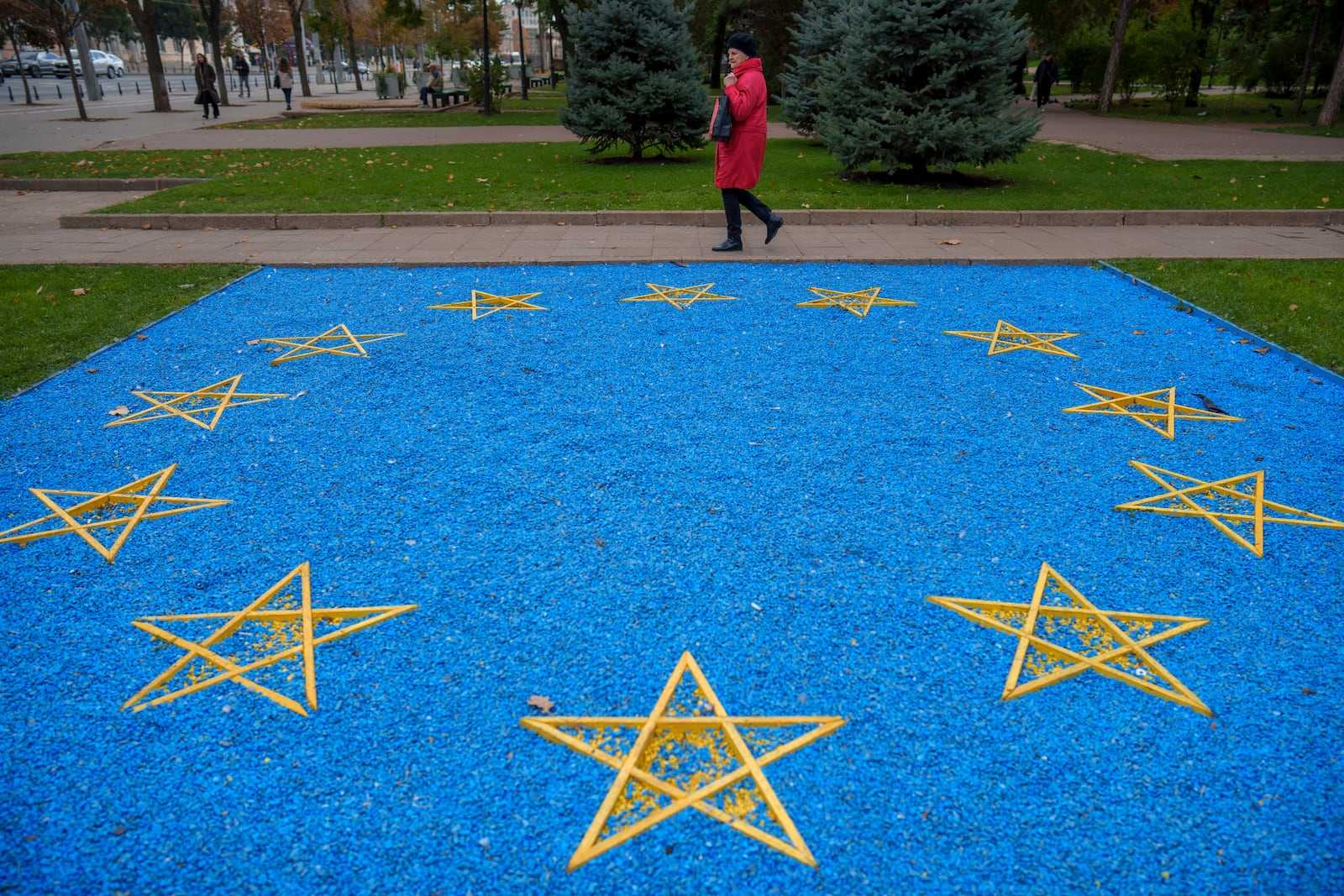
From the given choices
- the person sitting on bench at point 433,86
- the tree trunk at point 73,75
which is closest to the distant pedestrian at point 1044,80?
the person sitting on bench at point 433,86

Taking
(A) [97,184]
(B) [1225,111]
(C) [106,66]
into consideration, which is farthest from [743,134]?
(C) [106,66]

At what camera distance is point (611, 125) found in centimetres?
1498

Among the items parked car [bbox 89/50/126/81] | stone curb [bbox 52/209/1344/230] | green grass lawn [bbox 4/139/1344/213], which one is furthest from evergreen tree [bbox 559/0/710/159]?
parked car [bbox 89/50/126/81]

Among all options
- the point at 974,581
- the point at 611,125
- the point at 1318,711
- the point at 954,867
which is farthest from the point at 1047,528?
the point at 611,125

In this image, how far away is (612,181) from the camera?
45.6ft

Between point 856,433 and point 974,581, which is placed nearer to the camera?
point 974,581

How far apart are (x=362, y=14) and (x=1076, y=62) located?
165 ft

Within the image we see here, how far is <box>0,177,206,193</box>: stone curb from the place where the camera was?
1377 centimetres

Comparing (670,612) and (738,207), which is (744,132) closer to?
(738,207)

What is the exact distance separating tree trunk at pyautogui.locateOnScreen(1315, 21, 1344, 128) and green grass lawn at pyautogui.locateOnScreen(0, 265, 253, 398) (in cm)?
2671

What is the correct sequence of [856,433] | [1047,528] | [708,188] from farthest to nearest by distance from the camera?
1. [708,188]
2. [856,433]
3. [1047,528]

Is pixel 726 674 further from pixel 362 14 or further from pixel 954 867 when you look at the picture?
pixel 362 14

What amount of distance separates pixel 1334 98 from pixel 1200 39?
28.0 ft

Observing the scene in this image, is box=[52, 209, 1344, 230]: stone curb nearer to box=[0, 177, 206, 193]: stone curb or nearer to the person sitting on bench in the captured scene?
box=[0, 177, 206, 193]: stone curb
